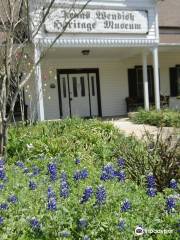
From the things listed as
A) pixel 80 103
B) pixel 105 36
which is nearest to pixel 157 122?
pixel 105 36

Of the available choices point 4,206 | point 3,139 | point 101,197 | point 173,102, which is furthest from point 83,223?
point 173,102

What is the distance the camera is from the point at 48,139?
803 centimetres

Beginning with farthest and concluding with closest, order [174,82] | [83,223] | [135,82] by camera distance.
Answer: [174,82] < [135,82] < [83,223]

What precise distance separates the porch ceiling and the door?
1097mm

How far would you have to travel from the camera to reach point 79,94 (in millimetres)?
19594

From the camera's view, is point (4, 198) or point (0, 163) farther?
point (0, 163)

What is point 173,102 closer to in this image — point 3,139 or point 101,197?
point 3,139

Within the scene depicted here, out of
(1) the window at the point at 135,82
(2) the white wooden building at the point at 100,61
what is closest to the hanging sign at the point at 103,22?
(2) the white wooden building at the point at 100,61

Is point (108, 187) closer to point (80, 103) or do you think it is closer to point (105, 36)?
point (105, 36)

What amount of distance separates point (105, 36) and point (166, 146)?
10241 millimetres

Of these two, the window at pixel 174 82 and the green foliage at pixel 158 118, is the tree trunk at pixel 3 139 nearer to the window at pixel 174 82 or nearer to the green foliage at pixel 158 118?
the green foliage at pixel 158 118

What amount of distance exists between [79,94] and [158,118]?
5764 mm

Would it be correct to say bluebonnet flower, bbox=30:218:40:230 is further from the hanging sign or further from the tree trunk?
the hanging sign

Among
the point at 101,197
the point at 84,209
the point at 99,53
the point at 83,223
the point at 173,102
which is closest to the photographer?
the point at 83,223
